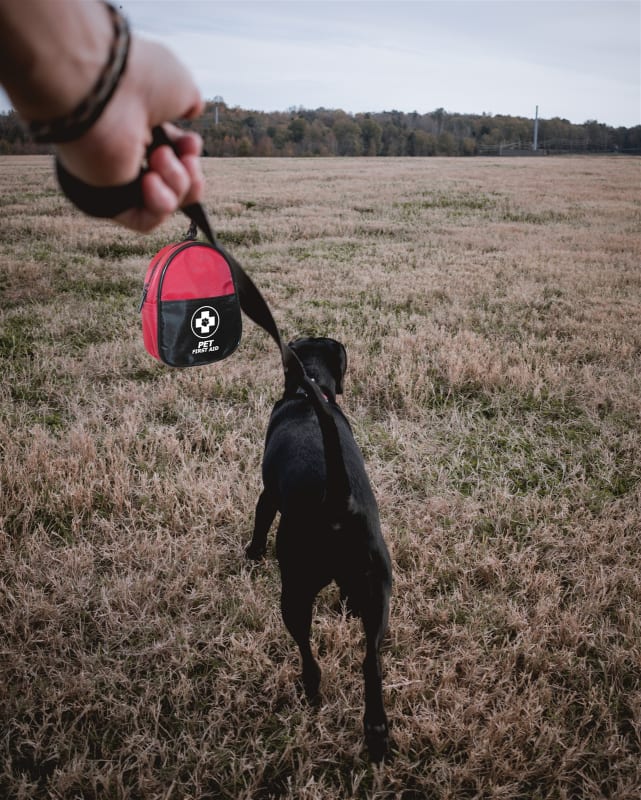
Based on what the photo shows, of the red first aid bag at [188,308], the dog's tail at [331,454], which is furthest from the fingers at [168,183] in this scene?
the red first aid bag at [188,308]

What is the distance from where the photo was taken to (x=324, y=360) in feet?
9.87

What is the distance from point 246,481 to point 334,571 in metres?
1.60

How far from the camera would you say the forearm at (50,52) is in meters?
0.62

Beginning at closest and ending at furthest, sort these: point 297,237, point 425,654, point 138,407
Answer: point 425,654
point 138,407
point 297,237

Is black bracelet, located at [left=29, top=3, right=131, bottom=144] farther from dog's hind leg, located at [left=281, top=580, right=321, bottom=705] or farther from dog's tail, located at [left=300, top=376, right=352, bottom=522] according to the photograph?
dog's hind leg, located at [left=281, top=580, right=321, bottom=705]

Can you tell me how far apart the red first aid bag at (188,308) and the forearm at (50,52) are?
1.85 metres

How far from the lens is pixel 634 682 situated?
215 centimetres

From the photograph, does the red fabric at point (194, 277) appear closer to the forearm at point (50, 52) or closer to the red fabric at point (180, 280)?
the red fabric at point (180, 280)

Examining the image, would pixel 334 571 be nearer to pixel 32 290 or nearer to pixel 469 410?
pixel 469 410

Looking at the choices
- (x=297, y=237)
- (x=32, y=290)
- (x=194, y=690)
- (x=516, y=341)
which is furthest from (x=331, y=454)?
(x=297, y=237)

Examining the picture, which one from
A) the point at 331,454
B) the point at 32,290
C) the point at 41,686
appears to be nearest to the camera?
the point at 331,454

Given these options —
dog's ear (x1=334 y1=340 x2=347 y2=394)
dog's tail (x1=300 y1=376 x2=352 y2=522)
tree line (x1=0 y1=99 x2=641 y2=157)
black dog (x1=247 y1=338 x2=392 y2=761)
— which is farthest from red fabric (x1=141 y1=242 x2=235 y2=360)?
tree line (x1=0 y1=99 x2=641 y2=157)

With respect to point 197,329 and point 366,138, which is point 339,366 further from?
point 366,138

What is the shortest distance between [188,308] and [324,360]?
0.83 meters
